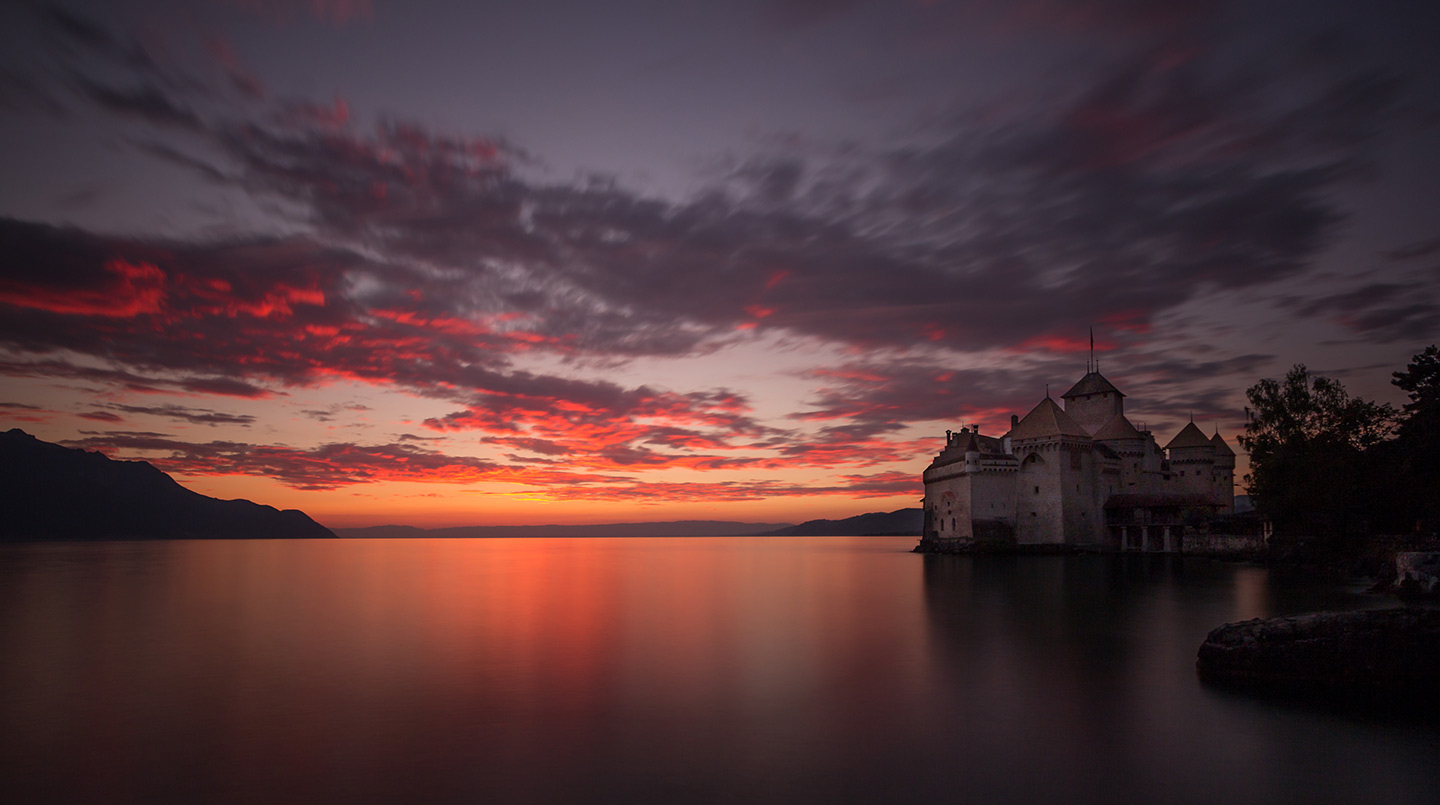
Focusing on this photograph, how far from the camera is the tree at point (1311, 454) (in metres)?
43.8

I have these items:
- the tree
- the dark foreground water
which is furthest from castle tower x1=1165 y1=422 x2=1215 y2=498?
the dark foreground water

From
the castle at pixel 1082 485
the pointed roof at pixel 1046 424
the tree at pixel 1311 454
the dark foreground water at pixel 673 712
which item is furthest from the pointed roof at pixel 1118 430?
the dark foreground water at pixel 673 712

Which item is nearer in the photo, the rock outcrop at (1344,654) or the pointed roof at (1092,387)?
the rock outcrop at (1344,654)

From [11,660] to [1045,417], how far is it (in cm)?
6941

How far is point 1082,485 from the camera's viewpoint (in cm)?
6825

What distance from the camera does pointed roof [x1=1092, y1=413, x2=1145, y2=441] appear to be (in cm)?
7238

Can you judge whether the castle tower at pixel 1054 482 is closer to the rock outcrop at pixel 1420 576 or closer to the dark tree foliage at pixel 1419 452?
the dark tree foliage at pixel 1419 452

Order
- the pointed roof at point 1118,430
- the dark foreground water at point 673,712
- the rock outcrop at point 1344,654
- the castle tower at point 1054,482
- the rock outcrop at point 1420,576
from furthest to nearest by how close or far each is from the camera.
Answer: the pointed roof at point 1118,430, the castle tower at point 1054,482, the rock outcrop at point 1420,576, the rock outcrop at point 1344,654, the dark foreground water at point 673,712

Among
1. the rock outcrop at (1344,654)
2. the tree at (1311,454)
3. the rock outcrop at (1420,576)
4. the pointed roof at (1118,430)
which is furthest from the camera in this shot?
the pointed roof at (1118,430)

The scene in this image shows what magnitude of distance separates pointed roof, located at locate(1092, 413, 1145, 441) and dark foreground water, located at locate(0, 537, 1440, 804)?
148 ft

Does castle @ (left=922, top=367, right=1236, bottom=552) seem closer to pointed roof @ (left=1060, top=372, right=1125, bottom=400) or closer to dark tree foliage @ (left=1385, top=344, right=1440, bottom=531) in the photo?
pointed roof @ (left=1060, top=372, right=1125, bottom=400)

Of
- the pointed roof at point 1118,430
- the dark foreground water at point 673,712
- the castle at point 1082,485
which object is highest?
the pointed roof at point 1118,430

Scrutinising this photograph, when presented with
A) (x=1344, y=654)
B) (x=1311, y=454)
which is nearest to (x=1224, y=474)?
(x=1311, y=454)

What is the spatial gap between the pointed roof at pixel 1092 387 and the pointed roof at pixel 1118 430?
2.79 metres
